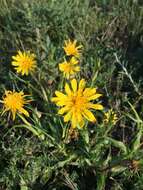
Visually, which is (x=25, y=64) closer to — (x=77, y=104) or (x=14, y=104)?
(x=14, y=104)

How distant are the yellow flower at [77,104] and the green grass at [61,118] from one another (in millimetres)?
227

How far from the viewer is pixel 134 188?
5.95 feet

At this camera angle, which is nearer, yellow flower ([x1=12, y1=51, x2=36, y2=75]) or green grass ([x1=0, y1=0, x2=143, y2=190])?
green grass ([x1=0, y1=0, x2=143, y2=190])

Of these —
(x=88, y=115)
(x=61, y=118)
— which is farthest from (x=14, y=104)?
(x=88, y=115)

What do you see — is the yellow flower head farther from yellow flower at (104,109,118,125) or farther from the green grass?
yellow flower at (104,109,118,125)

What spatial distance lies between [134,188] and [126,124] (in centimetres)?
47

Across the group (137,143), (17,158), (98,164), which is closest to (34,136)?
(17,158)

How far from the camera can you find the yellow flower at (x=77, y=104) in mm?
1598

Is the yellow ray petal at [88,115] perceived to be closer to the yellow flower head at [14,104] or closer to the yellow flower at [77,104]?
the yellow flower at [77,104]

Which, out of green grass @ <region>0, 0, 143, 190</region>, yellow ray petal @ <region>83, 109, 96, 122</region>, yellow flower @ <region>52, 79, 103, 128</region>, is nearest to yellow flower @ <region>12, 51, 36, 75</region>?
green grass @ <region>0, 0, 143, 190</region>

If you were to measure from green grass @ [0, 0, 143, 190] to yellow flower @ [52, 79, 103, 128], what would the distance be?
227mm

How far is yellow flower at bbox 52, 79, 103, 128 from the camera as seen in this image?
160 centimetres

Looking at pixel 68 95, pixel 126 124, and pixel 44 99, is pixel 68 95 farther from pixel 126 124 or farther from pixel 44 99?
pixel 126 124

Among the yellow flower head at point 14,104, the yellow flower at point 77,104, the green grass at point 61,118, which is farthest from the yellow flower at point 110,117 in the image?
the yellow flower head at point 14,104
